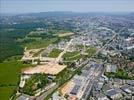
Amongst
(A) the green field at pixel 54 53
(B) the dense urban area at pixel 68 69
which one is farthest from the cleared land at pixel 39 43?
(A) the green field at pixel 54 53

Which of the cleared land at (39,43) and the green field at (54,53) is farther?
the cleared land at (39,43)

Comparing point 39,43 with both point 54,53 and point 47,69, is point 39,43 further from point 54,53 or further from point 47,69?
point 47,69

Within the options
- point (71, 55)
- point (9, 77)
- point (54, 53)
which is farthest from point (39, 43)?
point (9, 77)

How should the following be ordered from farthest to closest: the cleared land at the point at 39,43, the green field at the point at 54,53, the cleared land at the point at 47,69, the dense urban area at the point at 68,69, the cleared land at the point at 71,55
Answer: the cleared land at the point at 39,43, the green field at the point at 54,53, the cleared land at the point at 71,55, the cleared land at the point at 47,69, the dense urban area at the point at 68,69

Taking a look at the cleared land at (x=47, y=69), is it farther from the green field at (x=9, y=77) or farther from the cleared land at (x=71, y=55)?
the cleared land at (x=71, y=55)

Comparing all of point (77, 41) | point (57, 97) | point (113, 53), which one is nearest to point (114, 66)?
point (113, 53)

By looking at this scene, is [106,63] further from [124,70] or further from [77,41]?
[77,41]

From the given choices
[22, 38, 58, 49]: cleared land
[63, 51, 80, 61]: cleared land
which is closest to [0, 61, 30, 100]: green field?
[63, 51, 80, 61]: cleared land

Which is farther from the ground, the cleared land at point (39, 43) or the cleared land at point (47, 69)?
the cleared land at point (47, 69)

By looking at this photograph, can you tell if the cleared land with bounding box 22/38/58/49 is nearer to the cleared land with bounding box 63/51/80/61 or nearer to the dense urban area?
the dense urban area
